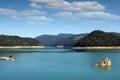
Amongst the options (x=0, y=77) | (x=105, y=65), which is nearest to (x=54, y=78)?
(x=0, y=77)

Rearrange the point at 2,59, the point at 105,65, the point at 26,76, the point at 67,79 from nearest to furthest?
the point at 67,79
the point at 26,76
the point at 105,65
the point at 2,59

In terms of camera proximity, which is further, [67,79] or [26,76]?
[26,76]

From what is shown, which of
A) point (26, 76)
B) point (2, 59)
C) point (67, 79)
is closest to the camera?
point (67, 79)

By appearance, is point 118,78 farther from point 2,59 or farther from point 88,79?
point 2,59

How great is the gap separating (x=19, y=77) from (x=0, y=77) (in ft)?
11.6

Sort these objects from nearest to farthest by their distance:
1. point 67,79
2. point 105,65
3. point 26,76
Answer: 1. point 67,79
2. point 26,76
3. point 105,65

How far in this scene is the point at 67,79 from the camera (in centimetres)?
5828

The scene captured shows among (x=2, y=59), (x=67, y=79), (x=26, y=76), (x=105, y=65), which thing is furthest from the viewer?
(x=2, y=59)

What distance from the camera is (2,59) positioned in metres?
112

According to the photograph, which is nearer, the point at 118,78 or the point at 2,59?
the point at 118,78

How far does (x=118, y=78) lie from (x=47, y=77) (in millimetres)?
13297

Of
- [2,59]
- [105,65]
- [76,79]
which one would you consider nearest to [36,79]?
[76,79]

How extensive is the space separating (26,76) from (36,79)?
4517 millimetres

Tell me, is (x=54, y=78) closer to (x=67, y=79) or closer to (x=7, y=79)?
(x=67, y=79)
